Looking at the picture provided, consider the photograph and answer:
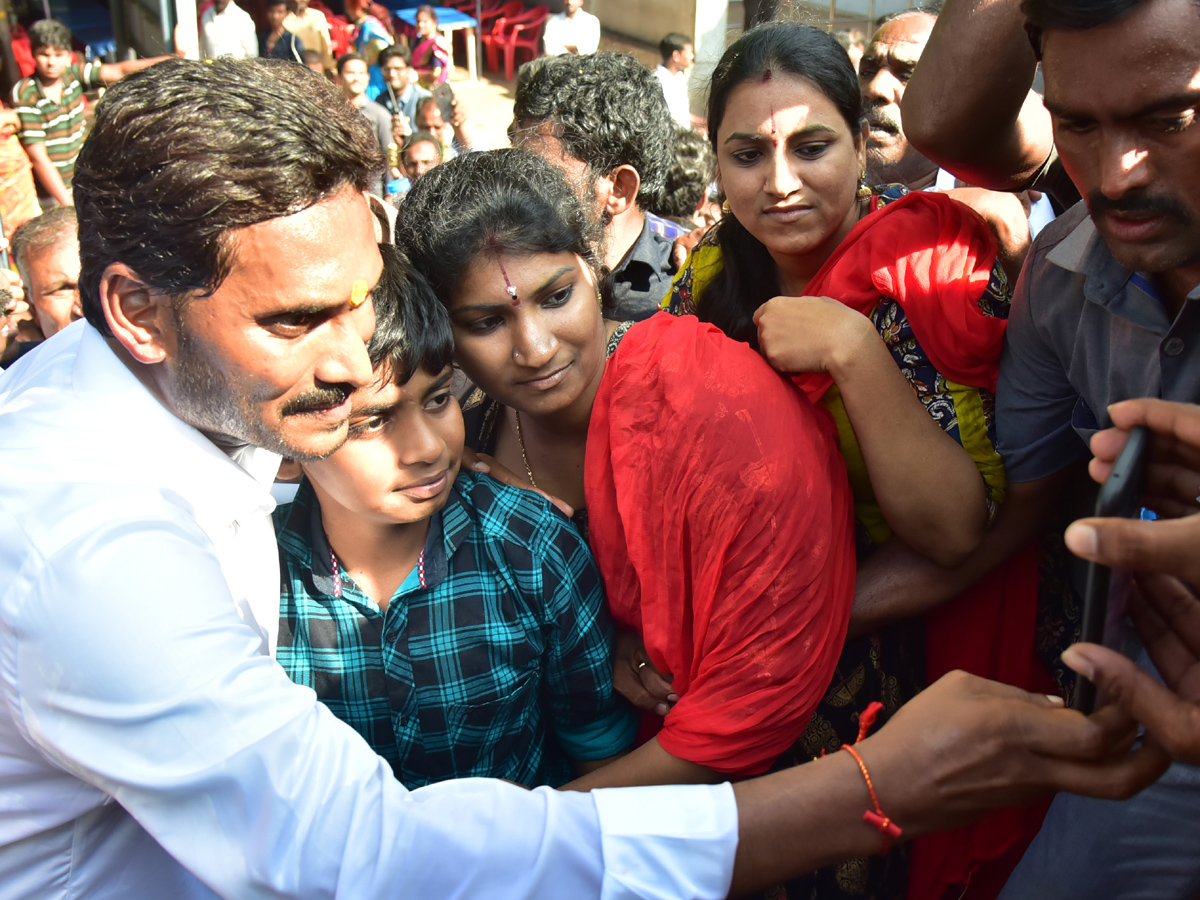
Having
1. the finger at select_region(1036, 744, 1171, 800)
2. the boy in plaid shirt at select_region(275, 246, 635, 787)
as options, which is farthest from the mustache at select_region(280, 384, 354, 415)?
the finger at select_region(1036, 744, 1171, 800)

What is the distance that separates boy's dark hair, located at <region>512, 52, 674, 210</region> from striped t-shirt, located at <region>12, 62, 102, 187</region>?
5147mm

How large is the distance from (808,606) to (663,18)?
1249cm

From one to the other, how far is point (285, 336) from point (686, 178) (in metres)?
3.30

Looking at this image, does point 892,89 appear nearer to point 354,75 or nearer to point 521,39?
point 354,75

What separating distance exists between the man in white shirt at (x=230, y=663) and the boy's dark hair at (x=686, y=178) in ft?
9.80

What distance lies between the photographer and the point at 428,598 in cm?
188

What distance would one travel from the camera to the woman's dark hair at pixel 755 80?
2.20m

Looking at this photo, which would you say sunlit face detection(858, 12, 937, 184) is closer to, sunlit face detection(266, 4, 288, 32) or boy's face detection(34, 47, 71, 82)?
boy's face detection(34, 47, 71, 82)

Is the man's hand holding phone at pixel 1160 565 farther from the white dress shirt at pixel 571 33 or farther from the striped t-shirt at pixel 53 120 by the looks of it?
the white dress shirt at pixel 571 33

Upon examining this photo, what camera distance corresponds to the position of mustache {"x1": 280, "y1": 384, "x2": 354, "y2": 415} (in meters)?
1.59

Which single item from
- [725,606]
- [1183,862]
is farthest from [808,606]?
[1183,862]

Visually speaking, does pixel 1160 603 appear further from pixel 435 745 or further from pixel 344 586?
pixel 344 586

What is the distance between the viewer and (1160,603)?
138 centimetres

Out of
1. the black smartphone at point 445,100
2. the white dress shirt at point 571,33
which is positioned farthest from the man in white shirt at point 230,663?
the white dress shirt at point 571,33
